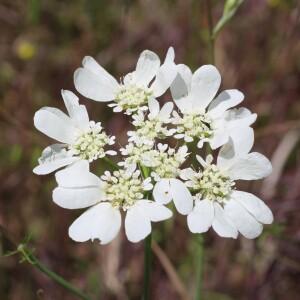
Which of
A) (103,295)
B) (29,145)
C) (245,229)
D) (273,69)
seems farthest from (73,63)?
(245,229)

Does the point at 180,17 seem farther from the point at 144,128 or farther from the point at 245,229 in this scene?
the point at 245,229

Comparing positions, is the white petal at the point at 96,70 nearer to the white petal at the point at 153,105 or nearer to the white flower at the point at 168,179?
the white petal at the point at 153,105

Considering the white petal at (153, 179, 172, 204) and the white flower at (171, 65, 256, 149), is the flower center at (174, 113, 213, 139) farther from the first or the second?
the white petal at (153, 179, 172, 204)

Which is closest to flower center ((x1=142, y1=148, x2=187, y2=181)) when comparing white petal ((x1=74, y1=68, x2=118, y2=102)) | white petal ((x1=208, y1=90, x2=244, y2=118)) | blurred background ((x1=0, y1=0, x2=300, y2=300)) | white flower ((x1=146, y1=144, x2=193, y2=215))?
white flower ((x1=146, y1=144, x2=193, y2=215))

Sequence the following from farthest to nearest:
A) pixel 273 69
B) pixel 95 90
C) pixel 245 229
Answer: pixel 273 69 → pixel 95 90 → pixel 245 229

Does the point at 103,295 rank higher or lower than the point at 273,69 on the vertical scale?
lower
